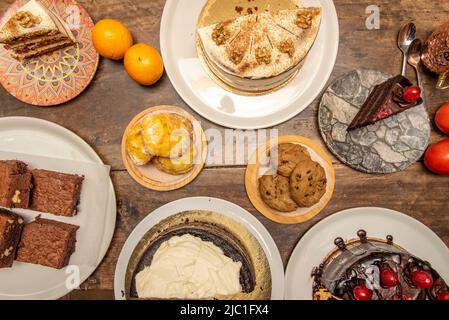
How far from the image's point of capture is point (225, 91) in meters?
1.90

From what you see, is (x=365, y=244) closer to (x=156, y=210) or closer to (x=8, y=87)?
(x=156, y=210)

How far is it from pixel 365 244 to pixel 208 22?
49.7 inches

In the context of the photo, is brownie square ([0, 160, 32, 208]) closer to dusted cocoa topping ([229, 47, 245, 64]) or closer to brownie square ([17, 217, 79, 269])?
brownie square ([17, 217, 79, 269])

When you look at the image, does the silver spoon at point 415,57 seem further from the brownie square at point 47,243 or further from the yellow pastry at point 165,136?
the brownie square at point 47,243

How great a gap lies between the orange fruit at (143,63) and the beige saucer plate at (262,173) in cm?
61

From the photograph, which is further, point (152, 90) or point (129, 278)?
point (152, 90)

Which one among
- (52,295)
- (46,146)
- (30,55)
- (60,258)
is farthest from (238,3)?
(52,295)

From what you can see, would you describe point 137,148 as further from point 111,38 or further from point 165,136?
point 111,38

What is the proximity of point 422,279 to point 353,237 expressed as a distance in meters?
0.43

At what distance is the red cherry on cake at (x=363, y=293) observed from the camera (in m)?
1.49

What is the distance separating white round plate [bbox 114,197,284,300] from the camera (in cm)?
182

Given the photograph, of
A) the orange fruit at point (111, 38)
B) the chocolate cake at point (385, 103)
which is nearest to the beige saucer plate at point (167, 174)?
the orange fruit at point (111, 38)

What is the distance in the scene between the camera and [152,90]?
194 centimetres

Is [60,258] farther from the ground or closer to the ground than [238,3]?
closer to the ground
